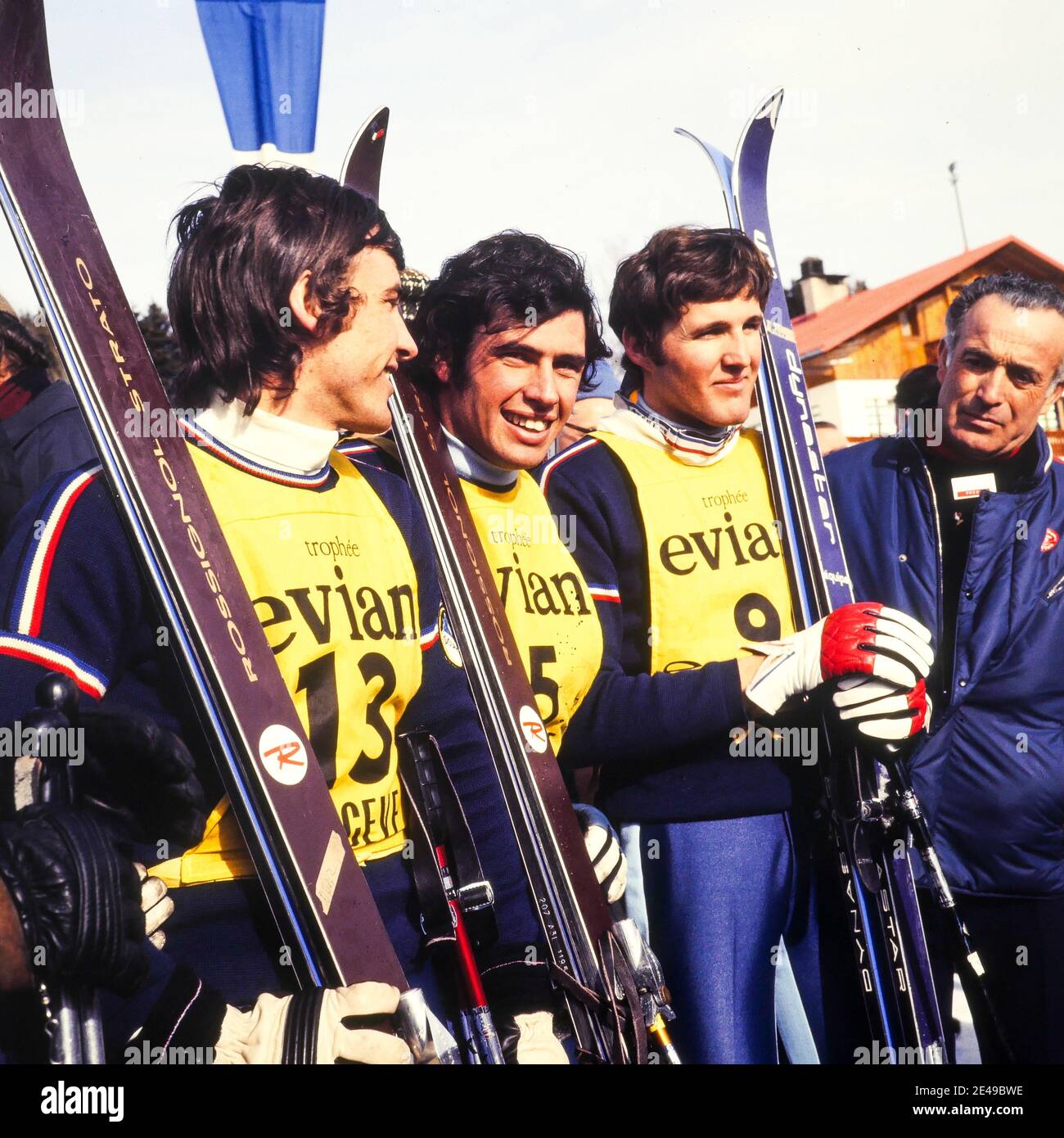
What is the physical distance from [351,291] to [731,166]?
1071mm

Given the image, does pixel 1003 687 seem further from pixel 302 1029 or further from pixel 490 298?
pixel 302 1029

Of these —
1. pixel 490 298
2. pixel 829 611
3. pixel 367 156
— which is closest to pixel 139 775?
pixel 490 298

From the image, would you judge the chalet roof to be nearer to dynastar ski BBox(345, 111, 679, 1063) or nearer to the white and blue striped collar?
dynastar ski BBox(345, 111, 679, 1063)

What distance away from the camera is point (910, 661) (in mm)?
2434

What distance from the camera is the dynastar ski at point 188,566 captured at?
185 cm

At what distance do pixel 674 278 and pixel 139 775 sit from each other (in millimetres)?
1533

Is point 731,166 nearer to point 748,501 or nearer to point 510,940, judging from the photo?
point 748,501

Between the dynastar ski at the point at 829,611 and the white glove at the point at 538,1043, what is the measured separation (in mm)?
723

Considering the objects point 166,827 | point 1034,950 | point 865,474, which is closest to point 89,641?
point 166,827

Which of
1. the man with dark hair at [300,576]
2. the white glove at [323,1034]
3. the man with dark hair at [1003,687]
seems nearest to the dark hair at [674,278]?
the man with dark hair at [1003,687]

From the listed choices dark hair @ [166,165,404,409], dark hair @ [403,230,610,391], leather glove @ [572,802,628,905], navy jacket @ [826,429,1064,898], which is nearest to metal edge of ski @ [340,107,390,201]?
dark hair @ [403,230,610,391]

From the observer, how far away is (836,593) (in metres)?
2.65

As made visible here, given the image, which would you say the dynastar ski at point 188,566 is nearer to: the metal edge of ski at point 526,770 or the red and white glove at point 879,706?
the metal edge of ski at point 526,770
